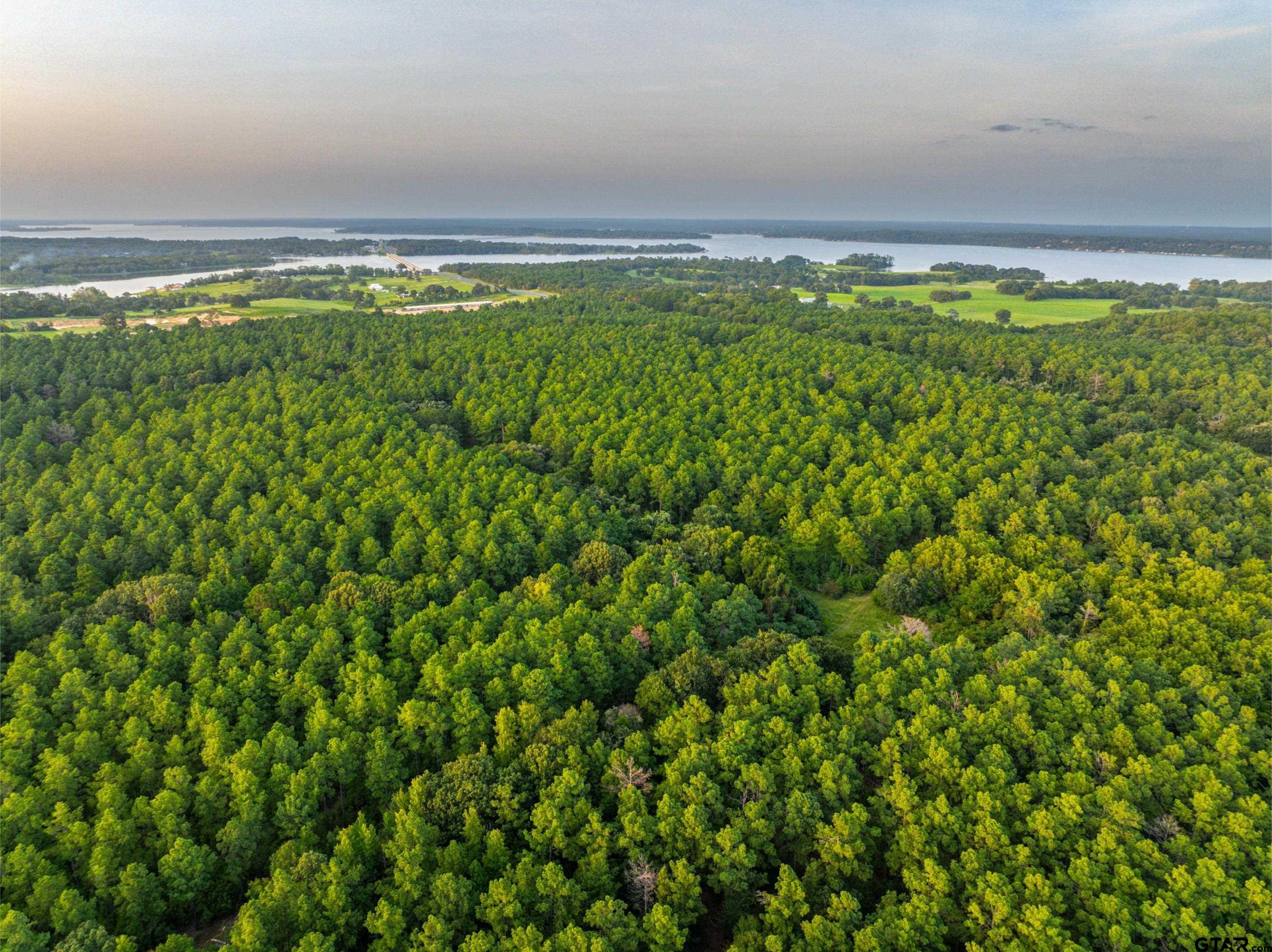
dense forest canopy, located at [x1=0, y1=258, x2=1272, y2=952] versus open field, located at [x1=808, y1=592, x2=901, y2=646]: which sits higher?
dense forest canopy, located at [x1=0, y1=258, x2=1272, y2=952]

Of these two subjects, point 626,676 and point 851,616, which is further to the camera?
point 851,616

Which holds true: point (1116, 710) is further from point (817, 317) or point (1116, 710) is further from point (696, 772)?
point (817, 317)

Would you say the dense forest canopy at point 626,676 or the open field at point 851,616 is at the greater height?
the dense forest canopy at point 626,676

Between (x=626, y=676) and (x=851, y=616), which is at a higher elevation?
(x=626, y=676)

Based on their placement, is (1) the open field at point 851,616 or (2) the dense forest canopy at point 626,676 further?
(1) the open field at point 851,616

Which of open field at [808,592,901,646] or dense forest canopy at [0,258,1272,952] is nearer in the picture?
dense forest canopy at [0,258,1272,952]
